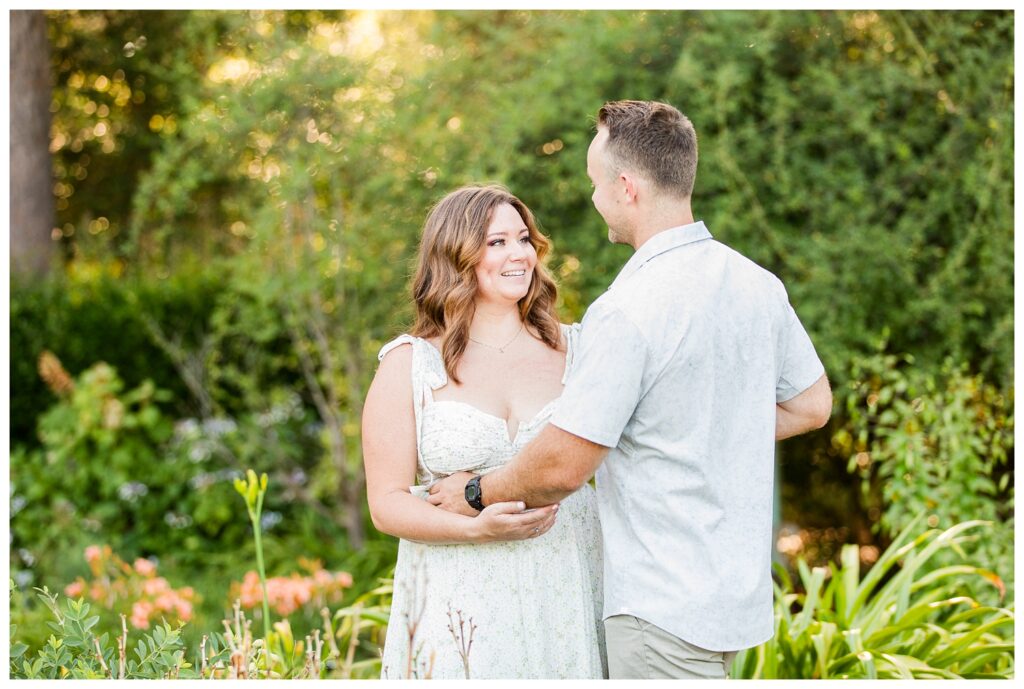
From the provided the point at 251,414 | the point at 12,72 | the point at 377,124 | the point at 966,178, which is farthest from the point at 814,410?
the point at 12,72

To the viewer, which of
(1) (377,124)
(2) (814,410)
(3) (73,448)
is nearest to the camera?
(2) (814,410)

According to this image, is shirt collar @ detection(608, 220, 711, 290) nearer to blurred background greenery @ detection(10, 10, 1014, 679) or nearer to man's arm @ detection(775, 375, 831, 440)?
man's arm @ detection(775, 375, 831, 440)

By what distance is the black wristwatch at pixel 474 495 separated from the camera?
2215 mm

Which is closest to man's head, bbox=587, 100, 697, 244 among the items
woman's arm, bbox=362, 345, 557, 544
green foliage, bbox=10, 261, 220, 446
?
woman's arm, bbox=362, 345, 557, 544

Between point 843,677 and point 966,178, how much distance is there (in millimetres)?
2517

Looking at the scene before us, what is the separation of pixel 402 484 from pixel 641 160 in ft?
3.16

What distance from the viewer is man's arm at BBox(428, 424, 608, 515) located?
200cm

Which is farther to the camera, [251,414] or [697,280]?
[251,414]

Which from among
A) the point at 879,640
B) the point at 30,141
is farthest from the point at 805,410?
the point at 30,141

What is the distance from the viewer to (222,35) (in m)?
5.99

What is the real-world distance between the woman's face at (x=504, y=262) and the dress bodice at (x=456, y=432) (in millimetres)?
265

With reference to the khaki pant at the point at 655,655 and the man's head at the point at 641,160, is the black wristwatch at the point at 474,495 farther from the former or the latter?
the man's head at the point at 641,160

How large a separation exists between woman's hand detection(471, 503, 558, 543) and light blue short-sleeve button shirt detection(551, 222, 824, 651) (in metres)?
0.15

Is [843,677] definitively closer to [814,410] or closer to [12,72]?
[814,410]
